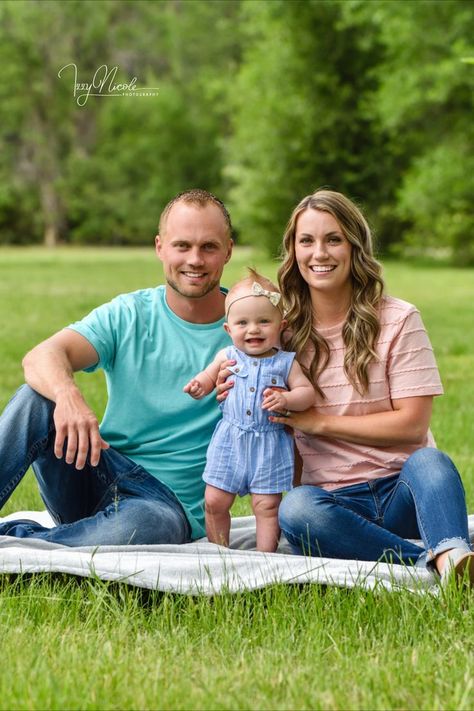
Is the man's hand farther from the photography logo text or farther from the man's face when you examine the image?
the photography logo text

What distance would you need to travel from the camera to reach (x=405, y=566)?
331 cm

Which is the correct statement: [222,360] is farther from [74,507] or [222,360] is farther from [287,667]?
[287,667]

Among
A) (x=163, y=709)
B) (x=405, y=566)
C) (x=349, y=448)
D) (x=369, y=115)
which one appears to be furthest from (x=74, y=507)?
(x=369, y=115)

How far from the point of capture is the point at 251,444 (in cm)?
371

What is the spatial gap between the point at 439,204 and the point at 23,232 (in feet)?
80.4

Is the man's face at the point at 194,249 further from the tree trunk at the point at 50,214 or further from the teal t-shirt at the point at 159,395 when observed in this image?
the tree trunk at the point at 50,214

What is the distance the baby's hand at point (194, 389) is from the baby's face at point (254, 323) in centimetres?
19

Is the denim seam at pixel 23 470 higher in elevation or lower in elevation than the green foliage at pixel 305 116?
lower

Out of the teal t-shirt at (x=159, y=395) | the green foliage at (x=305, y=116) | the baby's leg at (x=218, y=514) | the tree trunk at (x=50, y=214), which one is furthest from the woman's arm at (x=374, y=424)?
the tree trunk at (x=50, y=214)

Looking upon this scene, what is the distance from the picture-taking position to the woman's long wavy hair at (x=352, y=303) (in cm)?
376

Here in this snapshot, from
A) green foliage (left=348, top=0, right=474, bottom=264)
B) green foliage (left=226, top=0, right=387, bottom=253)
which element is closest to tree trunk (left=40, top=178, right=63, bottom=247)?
green foliage (left=226, top=0, right=387, bottom=253)

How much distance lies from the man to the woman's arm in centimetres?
44

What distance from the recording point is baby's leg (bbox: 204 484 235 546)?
3.73 m

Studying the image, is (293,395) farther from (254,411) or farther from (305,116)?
(305,116)
